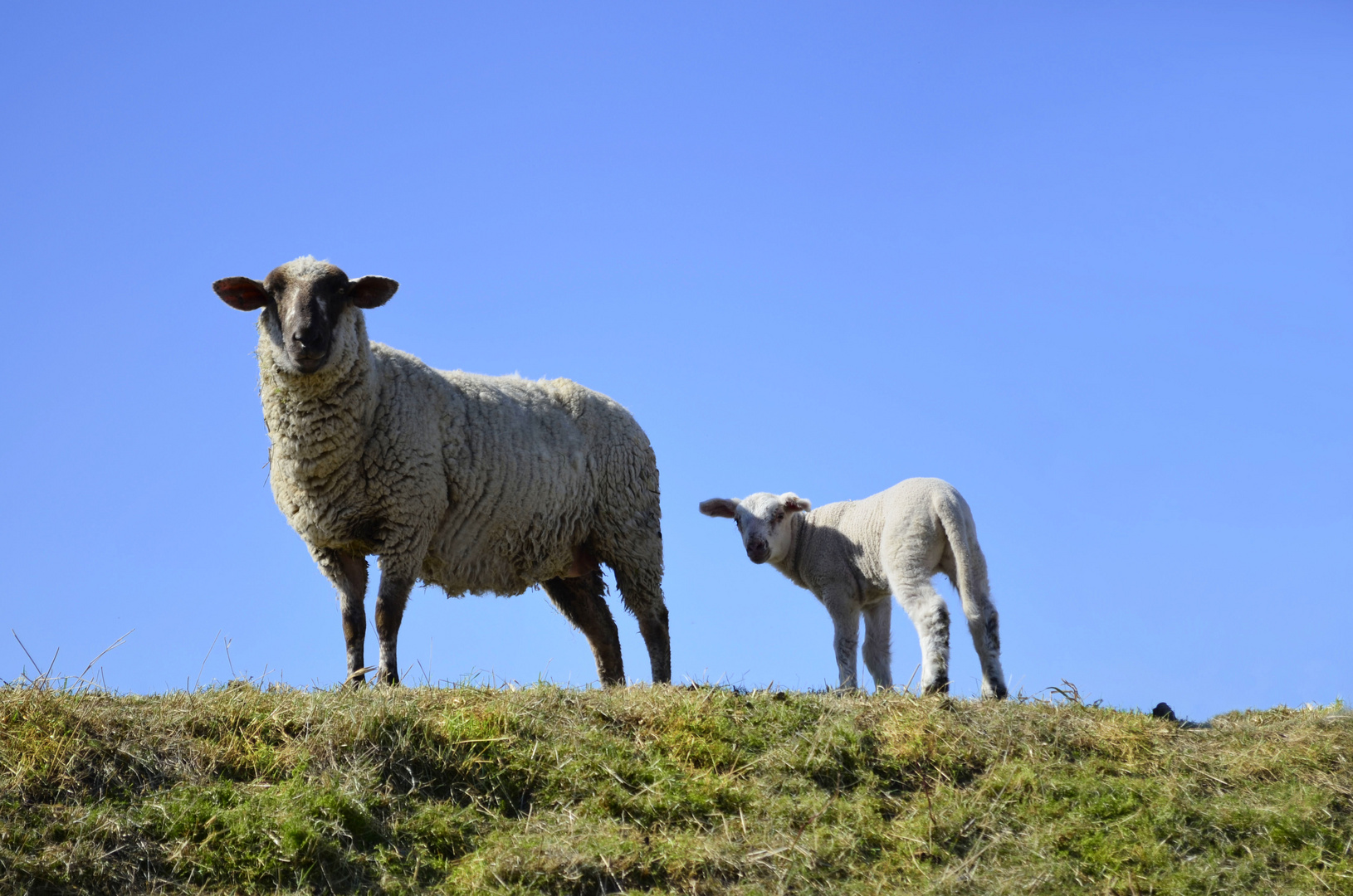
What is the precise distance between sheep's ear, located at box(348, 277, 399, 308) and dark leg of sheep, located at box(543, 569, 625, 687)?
12.0ft

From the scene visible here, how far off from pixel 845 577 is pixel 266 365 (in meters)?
5.73

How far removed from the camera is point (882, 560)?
10383 mm

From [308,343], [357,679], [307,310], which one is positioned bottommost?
[357,679]

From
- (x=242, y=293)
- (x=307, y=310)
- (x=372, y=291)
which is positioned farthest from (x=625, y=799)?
(x=242, y=293)

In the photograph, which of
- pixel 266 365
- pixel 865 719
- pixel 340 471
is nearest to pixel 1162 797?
pixel 865 719

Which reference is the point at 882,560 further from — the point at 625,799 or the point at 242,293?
the point at 242,293

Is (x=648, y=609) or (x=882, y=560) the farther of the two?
(x=648, y=609)

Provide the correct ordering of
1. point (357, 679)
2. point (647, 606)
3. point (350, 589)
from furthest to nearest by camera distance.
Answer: point (647, 606) → point (350, 589) → point (357, 679)

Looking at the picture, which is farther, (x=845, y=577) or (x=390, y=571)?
(x=845, y=577)

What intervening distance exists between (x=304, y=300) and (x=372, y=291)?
734 mm

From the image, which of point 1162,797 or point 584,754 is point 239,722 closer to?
point 584,754

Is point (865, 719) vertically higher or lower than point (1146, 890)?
higher

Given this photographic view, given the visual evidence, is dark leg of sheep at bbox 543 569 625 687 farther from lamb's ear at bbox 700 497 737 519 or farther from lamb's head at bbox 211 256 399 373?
lamb's head at bbox 211 256 399 373

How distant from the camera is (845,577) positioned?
1145 centimetres
